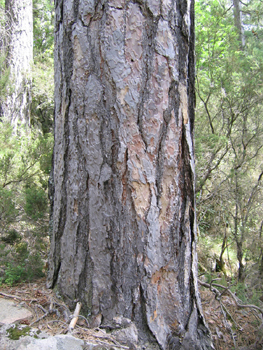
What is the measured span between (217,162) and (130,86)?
8.92ft

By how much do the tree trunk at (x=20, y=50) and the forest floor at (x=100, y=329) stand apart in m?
4.16

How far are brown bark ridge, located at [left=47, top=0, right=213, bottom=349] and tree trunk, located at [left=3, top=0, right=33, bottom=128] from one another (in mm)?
4213

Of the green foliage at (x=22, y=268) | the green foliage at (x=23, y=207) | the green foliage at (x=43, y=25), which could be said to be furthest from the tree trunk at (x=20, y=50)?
the green foliage at (x=22, y=268)

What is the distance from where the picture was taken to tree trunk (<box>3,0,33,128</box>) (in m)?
5.20

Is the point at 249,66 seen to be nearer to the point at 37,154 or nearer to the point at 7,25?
the point at 37,154

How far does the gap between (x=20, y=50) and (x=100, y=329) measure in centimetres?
552

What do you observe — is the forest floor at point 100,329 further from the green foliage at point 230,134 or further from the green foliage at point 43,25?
the green foliage at point 43,25

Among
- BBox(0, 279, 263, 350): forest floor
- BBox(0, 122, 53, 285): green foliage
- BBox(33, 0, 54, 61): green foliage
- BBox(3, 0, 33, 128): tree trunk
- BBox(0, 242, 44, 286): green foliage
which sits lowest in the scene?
BBox(0, 279, 263, 350): forest floor

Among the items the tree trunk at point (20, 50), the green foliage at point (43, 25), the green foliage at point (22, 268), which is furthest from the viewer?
the green foliage at point (43, 25)

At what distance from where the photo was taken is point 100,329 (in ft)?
4.19

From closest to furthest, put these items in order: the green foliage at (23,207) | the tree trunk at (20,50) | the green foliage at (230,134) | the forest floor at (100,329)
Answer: the forest floor at (100,329), the green foliage at (23,207), the green foliage at (230,134), the tree trunk at (20,50)

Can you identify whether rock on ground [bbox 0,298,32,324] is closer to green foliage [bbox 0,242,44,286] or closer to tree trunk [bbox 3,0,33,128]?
green foliage [bbox 0,242,44,286]

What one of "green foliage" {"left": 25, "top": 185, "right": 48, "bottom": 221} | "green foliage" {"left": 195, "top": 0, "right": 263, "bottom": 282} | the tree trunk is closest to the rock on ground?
"green foliage" {"left": 25, "top": 185, "right": 48, "bottom": 221}

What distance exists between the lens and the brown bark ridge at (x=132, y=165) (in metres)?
1.27
